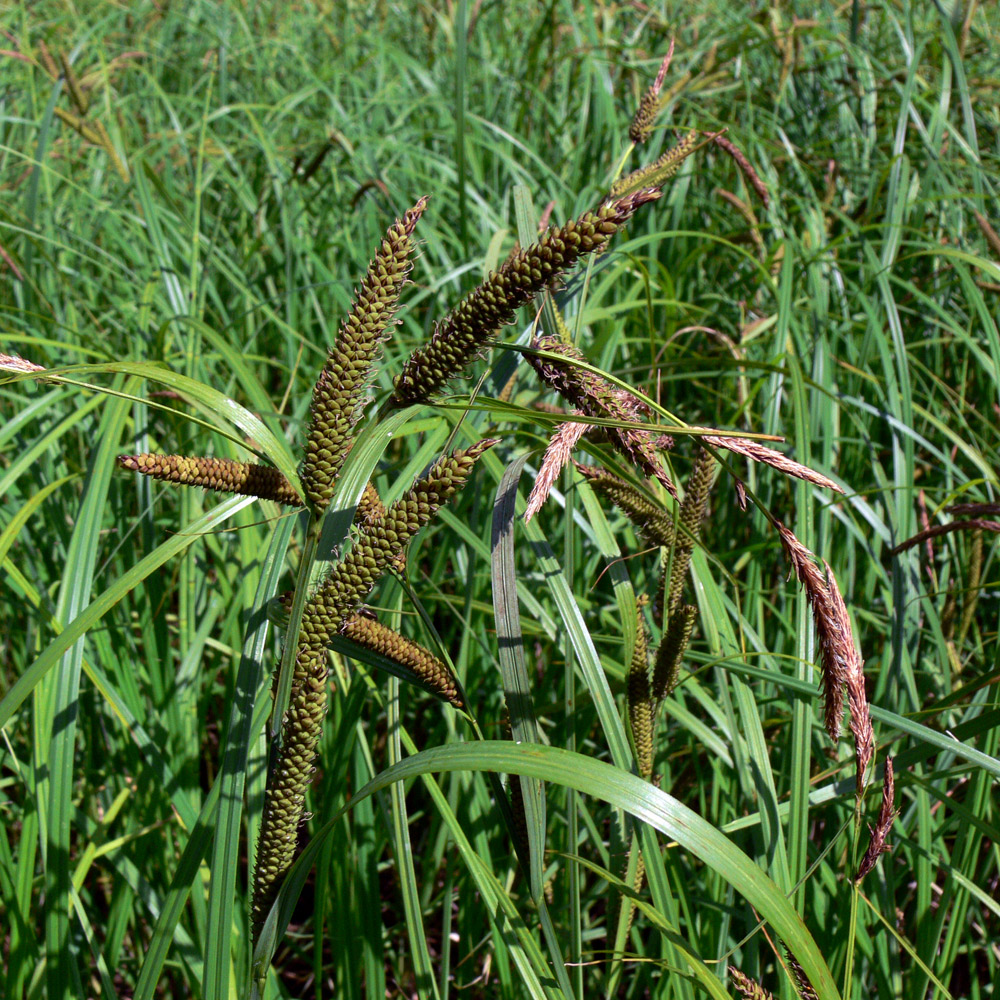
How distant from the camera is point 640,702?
3.79ft

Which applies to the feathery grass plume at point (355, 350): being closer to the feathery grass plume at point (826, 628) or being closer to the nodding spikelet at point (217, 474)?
the nodding spikelet at point (217, 474)

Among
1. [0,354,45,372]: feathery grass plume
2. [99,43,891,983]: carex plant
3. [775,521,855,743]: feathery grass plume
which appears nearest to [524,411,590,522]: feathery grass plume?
[99,43,891,983]: carex plant

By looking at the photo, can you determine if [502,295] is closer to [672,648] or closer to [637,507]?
[637,507]

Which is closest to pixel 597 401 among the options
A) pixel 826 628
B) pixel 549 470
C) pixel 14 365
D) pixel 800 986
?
pixel 549 470

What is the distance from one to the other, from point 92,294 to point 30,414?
1.31 m

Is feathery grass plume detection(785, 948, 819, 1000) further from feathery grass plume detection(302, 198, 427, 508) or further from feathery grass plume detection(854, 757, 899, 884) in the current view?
feathery grass plume detection(302, 198, 427, 508)

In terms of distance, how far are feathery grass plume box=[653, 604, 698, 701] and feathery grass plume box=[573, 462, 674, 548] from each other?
0.10 m

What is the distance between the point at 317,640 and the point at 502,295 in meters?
0.34

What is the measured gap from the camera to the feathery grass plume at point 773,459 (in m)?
0.71

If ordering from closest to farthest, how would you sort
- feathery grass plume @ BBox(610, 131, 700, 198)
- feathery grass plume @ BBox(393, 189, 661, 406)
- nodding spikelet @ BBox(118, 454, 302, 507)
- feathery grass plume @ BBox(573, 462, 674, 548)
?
feathery grass plume @ BBox(393, 189, 661, 406) → nodding spikelet @ BBox(118, 454, 302, 507) → feathery grass plume @ BBox(610, 131, 700, 198) → feathery grass plume @ BBox(573, 462, 674, 548)

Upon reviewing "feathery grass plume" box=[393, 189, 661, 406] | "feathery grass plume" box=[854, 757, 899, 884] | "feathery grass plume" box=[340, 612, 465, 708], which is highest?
"feathery grass plume" box=[393, 189, 661, 406]

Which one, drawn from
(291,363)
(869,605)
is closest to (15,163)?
(291,363)

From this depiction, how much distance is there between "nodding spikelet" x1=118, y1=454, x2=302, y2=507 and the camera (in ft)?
2.51

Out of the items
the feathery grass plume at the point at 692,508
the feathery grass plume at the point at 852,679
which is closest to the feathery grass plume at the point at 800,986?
the feathery grass plume at the point at 852,679
